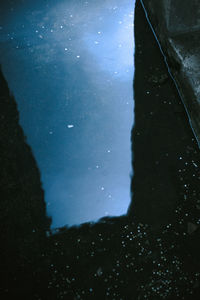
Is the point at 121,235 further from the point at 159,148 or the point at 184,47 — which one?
the point at 184,47

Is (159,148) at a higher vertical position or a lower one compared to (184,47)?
lower

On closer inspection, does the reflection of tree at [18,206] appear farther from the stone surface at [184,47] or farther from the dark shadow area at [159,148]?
the stone surface at [184,47]

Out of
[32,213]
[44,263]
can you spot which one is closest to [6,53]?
[32,213]

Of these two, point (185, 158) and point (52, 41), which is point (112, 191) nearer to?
point (185, 158)

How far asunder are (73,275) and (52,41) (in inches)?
66.7

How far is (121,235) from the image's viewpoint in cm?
148

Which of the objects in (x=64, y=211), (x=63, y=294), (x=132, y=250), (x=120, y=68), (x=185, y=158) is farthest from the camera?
(x=120, y=68)

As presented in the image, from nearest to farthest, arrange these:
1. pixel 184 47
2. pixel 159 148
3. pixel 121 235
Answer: pixel 121 235, pixel 159 148, pixel 184 47

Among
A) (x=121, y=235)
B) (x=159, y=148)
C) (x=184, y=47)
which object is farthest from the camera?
(x=184, y=47)

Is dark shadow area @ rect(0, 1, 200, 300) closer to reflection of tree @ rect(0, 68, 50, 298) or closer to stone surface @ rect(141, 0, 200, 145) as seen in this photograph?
reflection of tree @ rect(0, 68, 50, 298)

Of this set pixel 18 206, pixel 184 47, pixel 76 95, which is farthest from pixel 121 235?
pixel 184 47

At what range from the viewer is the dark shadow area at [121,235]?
1.35 meters

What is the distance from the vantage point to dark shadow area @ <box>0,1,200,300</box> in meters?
1.35

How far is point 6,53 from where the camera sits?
2.09m
